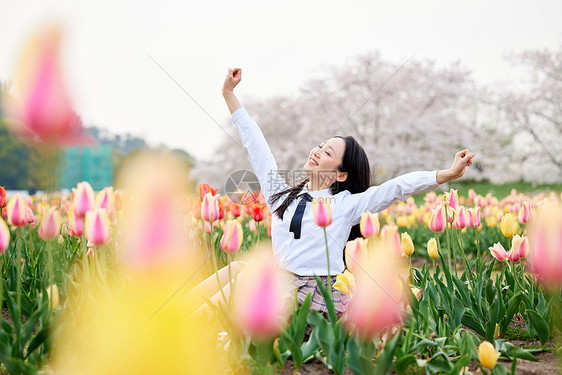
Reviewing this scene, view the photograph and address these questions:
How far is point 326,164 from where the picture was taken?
104 inches

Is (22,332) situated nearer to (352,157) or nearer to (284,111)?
(352,157)

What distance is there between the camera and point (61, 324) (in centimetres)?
156

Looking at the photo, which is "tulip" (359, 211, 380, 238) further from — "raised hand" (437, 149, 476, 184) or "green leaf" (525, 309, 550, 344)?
"green leaf" (525, 309, 550, 344)

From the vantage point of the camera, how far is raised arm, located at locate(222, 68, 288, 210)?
8.93 feet

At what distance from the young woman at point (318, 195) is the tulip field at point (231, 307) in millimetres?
230

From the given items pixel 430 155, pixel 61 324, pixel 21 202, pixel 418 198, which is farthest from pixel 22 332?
pixel 430 155

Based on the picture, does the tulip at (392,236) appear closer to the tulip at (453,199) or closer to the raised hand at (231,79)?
the tulip at (453,199)

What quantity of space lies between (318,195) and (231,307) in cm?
106

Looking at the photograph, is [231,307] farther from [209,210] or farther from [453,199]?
[453,199]

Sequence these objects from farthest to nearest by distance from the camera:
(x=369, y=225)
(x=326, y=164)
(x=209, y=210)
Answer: (x=326, y=164)
(x=209, y=210)
(x=369, y=225)

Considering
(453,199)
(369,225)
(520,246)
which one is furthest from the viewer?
(453,199)

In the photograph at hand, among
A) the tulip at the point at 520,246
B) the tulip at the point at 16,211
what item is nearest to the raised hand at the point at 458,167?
the tulip at the point at 520,246

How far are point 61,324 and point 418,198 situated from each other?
1631 cm

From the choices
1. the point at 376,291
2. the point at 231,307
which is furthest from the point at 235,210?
the point at 376,291
